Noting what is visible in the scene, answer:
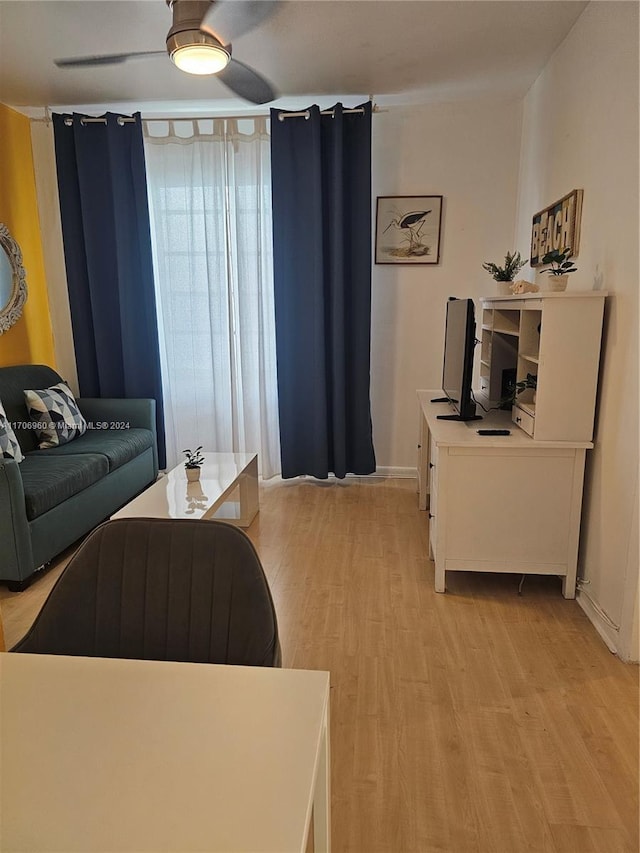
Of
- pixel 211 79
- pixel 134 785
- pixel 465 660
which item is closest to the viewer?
pixel 134 785

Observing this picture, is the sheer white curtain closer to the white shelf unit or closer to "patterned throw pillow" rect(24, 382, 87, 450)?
"patterned throw pillow" rect(24, 382, 87, 450)

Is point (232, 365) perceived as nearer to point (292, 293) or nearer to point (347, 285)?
point (292, 293)

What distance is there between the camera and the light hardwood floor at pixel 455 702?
1531 mm

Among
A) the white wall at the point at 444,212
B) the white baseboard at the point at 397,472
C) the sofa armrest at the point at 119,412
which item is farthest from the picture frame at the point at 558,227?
the sofa armrest at the point at 119,412

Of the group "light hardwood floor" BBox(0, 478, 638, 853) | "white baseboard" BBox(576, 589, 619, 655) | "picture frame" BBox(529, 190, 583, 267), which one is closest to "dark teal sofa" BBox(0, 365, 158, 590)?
"light hardwood floor" BBox(0, 478, 638, 853)

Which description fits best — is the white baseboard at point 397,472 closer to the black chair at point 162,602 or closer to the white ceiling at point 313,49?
the white ceiling at point 313,49

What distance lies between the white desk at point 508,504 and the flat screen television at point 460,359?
0.28 meters

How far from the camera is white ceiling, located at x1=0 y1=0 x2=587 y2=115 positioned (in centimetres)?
270

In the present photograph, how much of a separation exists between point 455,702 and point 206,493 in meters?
1.58

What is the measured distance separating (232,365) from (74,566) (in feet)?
10.2

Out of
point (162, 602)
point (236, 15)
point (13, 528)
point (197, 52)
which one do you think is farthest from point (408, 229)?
point (162, 602)

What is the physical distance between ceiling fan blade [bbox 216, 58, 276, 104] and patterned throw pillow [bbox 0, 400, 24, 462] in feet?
7.23

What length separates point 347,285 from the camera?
4070 millimetres

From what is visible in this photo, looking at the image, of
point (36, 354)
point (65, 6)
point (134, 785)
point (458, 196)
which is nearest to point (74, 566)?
point (134, 785)
